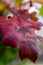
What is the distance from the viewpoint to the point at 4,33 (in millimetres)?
449

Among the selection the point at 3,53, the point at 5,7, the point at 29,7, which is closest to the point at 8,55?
the point at 3,53

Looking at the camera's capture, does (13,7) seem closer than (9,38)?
No

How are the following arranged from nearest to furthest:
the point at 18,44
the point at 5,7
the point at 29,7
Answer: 1. the point at 18,44
2. the point at 5,7
3. the point at 29,7

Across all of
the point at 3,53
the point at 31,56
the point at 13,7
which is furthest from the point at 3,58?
the point at 13,7

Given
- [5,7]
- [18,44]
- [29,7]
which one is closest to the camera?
[18,44]

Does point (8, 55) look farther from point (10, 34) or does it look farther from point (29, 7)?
point (29, 7)

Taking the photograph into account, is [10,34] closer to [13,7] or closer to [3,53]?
[3,53]

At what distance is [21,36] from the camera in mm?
452

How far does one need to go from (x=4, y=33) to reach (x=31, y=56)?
10cm

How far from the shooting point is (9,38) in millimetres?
427

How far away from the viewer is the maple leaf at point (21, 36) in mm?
429

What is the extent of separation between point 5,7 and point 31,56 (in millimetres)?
225

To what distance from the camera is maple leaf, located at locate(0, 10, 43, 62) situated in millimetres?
429

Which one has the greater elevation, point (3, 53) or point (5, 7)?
point (5, 7)
